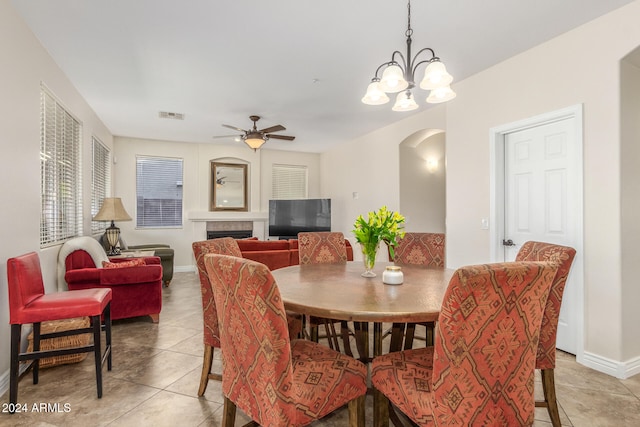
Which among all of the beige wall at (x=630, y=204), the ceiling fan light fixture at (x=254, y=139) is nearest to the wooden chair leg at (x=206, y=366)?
the beige wall at (x=630, y=204)

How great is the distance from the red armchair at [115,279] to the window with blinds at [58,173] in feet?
0.84

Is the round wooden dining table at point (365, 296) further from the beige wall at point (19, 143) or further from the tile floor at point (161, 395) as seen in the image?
the beige wall at point (19, 143)

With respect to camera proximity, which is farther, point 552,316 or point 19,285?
point 19,285

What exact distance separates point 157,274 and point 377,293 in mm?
2758

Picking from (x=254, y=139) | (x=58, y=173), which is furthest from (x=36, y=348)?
(x=254, y=139)

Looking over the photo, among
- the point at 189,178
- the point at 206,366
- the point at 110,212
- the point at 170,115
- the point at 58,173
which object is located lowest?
the point at 206,366

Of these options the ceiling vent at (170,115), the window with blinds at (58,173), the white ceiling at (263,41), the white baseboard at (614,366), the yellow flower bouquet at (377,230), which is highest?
the white ceiling at (263,41)

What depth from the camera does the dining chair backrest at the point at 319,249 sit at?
3.09 m

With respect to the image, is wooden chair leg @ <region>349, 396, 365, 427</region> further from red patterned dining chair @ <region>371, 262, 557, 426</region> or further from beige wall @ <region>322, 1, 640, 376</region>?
beige wall @ <region>322, 1, 640, 376</region>

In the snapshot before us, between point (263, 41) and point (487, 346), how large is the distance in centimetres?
281

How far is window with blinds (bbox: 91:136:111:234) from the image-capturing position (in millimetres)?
5082

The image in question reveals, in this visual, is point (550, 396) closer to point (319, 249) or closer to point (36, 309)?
point (319, 249)

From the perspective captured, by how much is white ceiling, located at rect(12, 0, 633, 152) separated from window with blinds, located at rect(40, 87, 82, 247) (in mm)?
469

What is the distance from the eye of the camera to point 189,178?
7.04 meters
